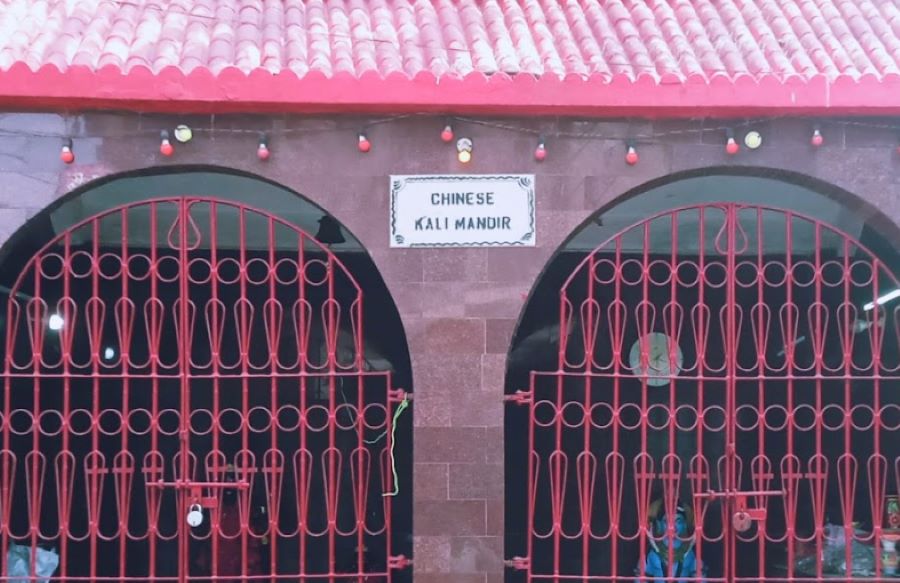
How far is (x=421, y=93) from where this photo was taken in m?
5.26

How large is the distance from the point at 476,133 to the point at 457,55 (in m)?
0.43

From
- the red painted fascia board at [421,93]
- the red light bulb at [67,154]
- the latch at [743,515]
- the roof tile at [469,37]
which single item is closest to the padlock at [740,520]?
the latch at [743,515]

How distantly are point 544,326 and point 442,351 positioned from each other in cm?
336

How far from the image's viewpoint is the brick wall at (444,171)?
538 cm

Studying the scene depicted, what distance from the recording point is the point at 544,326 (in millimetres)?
8695

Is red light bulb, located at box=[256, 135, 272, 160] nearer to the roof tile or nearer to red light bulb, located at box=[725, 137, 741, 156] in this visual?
the roof tile

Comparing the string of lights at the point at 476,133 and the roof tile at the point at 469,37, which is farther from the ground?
the roof tile at the point at 469,37

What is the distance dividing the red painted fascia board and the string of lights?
0.33 ft

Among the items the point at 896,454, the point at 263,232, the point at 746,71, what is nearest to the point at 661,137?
the point at 746,71

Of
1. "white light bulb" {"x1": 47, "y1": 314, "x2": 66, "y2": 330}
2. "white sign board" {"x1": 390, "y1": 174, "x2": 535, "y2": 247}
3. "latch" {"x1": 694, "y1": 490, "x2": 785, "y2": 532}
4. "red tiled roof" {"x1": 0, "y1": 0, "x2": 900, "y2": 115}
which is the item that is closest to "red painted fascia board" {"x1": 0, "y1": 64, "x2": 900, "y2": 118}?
"red tiled roof" {"x1": 0, "y1": 0, "x2": 900, "y2": 115}

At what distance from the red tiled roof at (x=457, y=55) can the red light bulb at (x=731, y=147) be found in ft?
0.73

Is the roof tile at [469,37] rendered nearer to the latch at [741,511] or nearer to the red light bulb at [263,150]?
the red light bulb at [263,150]

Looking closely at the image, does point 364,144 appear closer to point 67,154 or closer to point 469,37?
point 469,37

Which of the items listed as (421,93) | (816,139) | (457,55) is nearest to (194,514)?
(421,93)
